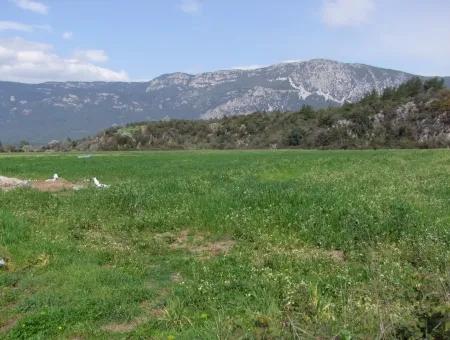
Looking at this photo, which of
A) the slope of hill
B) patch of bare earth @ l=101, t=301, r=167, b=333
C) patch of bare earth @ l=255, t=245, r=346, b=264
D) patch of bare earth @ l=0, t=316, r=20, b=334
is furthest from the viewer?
the slope of hill

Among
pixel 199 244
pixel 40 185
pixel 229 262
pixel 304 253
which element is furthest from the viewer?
pixel 40 185

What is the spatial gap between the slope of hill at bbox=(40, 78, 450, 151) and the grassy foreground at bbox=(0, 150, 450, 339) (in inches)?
2362

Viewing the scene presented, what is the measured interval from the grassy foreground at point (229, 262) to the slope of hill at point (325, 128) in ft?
197

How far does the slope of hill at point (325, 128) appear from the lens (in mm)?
77938

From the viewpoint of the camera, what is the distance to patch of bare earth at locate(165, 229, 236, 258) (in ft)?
42.4

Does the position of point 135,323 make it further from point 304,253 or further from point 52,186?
point 52,186

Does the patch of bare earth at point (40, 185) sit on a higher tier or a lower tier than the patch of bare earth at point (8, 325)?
lower

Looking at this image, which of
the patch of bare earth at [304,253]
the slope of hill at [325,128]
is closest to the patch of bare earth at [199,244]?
the patch of bare earth at [304,253]

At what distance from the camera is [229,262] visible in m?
11.5

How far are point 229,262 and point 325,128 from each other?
79256 millimetres

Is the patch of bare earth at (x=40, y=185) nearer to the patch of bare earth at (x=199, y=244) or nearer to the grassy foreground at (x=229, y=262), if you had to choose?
the grassy foreground at (x=229, y=262)

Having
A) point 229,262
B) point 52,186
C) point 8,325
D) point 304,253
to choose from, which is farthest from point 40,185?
point 8,325

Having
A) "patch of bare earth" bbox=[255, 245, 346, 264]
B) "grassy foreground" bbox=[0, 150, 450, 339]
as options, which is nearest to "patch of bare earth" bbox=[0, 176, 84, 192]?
"grassy foreground" bbox=[0, 150, 450, 339]

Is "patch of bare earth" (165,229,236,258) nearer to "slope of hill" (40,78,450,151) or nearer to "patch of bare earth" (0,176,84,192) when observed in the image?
"patch of bare earth" (0,176,84,192)
